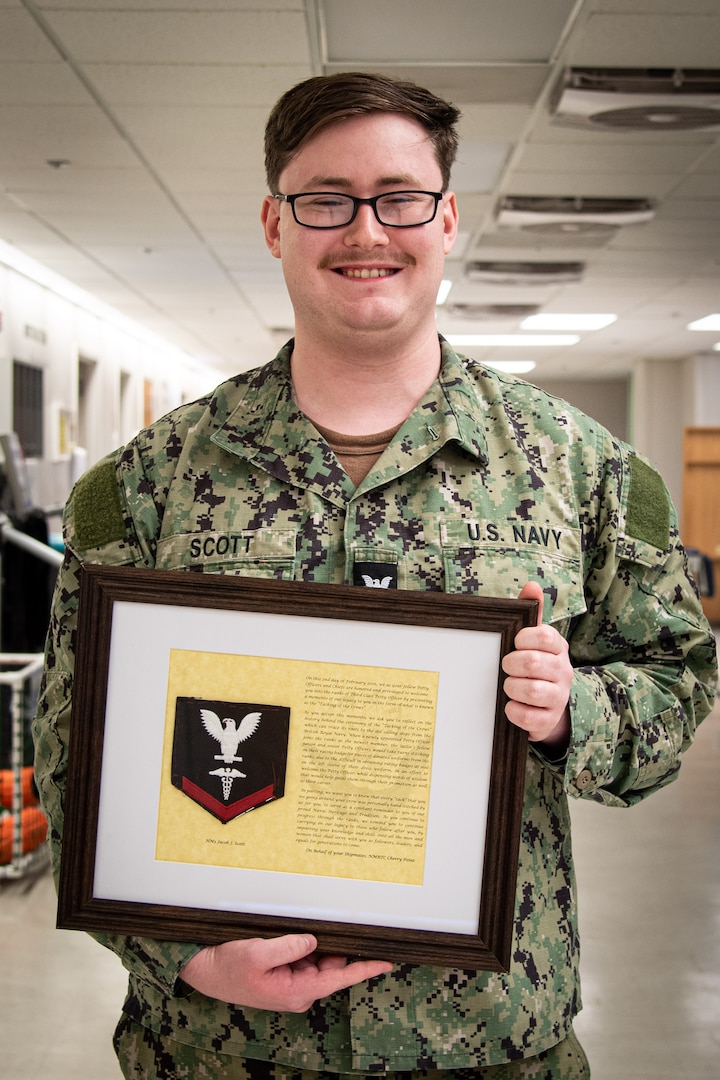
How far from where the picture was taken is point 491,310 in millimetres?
9742

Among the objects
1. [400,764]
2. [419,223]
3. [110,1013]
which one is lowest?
[110,1013]

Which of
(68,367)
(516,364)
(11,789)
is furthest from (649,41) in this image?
(516,364)

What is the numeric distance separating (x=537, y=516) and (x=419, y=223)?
36cm

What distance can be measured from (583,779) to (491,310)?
9.12m

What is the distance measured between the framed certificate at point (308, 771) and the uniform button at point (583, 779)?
0.44 feet

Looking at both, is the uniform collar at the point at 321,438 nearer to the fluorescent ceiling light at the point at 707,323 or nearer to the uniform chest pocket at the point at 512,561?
the uniform chest pocket at the point at 512,561

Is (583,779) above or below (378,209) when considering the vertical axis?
below

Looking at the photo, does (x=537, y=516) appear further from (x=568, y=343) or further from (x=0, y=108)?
(x=568, y=343)

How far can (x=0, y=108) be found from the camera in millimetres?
4324

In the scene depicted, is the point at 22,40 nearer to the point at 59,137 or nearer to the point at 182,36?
the point at 182,36

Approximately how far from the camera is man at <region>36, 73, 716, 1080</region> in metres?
1.07

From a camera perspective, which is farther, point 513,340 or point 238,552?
point 513,340

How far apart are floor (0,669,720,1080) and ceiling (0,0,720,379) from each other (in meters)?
3.25

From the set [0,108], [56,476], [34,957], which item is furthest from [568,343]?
[34,957]
